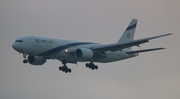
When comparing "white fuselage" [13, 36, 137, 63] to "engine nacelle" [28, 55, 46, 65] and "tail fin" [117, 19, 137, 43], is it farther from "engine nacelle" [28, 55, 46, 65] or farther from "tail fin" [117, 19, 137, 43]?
"tail fin" [117, 19, 137, 43]

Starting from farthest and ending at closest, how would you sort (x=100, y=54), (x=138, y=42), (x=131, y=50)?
(x=131, y=50), (x=100, y=54), (x=138, y=42)

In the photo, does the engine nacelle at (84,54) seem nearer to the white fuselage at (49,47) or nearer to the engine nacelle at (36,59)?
the white fuselage at (49,47)

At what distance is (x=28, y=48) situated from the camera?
68.8 metres

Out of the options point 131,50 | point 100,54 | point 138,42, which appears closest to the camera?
point 138,42

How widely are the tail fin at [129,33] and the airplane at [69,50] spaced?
4955mm

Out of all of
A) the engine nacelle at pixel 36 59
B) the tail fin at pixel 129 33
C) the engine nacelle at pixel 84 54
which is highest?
the tail fin at pixel 129 33

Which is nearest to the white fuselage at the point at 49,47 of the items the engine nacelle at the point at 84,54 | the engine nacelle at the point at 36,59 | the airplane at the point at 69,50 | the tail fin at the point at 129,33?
the airplane at the point at 69,50

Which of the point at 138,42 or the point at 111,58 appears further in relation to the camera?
the point at 111,58

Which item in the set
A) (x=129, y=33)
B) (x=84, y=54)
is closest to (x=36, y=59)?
(x=84, y=54)

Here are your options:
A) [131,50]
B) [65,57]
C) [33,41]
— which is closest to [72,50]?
[65,57]

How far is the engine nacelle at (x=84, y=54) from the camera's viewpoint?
70188 millimetres

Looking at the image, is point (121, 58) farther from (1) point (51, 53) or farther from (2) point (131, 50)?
(1) point (51, 53)

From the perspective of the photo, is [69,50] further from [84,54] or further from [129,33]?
[129,33]

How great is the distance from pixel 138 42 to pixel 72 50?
956 centimetres
